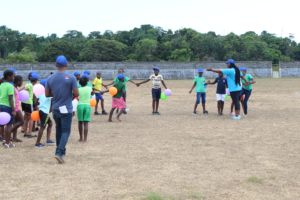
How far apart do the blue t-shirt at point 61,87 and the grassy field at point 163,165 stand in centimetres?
115

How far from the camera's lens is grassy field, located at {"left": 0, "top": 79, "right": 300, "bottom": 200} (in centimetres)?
444

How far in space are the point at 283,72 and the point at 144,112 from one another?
38.1 meters

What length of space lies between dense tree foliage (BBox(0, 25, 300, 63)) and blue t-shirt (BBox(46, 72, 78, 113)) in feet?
184

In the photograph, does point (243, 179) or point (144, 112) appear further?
point (144, 112)

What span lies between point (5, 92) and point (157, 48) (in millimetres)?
60675

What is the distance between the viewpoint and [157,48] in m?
66.5

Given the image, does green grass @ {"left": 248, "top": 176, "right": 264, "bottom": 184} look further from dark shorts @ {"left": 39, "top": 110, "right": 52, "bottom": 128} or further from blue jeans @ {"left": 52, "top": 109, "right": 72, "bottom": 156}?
dark shorts @ {"left": 39, "top": 110, "right": 52, "bottom": 128}

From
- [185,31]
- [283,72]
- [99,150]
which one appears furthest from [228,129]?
[185,31]

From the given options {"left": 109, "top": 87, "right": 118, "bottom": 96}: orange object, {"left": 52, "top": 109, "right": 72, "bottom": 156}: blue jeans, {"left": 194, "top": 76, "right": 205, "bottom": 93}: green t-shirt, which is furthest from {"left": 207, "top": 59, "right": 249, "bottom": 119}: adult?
{"left": 52, "top": 109, "right": 72, "bottom": 156}: blue jeans

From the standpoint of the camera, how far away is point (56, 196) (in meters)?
4.25

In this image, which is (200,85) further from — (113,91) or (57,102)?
(57,102)

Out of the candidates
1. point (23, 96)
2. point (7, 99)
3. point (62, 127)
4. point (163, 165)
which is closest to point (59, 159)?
point (62, 127)

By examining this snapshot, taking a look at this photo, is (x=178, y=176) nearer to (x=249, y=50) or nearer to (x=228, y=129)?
(x=228, y=129)

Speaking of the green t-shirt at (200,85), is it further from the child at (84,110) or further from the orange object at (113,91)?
the child at (84,110)
